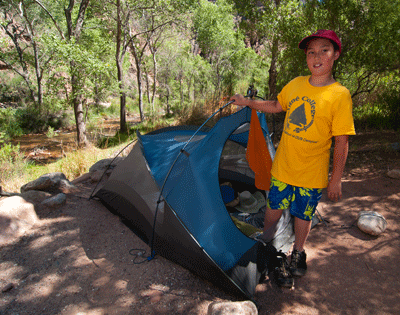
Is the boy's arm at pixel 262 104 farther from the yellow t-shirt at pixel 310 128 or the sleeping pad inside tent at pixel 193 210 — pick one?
the sleeping pad inside tent at pixel 193 210

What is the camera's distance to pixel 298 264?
243cm

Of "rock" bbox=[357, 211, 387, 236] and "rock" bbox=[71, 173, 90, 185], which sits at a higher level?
"rock" bbox=[71, 173, 90, 185]

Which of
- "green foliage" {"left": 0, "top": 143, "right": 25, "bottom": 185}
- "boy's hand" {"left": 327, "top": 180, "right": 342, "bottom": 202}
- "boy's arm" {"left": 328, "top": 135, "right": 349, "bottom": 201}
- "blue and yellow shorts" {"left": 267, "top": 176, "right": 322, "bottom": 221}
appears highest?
"boy's arm" {"left": 328, "top": 135, "right": 349, "bottom": 201}

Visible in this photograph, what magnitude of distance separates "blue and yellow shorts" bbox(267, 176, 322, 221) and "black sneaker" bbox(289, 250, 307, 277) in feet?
1.47

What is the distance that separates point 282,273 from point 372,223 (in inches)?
58.0

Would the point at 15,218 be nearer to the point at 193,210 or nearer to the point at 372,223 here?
the point at 193,210

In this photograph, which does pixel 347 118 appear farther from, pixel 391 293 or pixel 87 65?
pixel 87 65

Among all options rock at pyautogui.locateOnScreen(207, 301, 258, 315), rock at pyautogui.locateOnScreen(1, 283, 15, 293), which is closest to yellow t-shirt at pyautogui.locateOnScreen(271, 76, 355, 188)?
rock at pyautogui.locateOnScreen(207, 301, 258, 315)

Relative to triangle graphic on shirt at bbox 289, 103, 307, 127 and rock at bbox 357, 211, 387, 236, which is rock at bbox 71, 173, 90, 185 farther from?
rock at bbox 357, 211, 387, 236

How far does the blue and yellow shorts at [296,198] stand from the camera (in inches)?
81.9

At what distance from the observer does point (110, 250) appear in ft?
9.38

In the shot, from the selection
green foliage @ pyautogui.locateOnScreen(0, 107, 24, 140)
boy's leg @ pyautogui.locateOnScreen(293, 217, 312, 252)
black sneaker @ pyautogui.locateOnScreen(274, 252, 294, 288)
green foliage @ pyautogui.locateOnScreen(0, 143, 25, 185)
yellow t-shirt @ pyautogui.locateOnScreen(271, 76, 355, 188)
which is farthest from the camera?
green foliage @ pyautogui.locateOnScreen(0, 107, 24, 140)

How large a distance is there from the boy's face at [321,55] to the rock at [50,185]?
12.5 feet

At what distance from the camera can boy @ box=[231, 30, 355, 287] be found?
181cm
